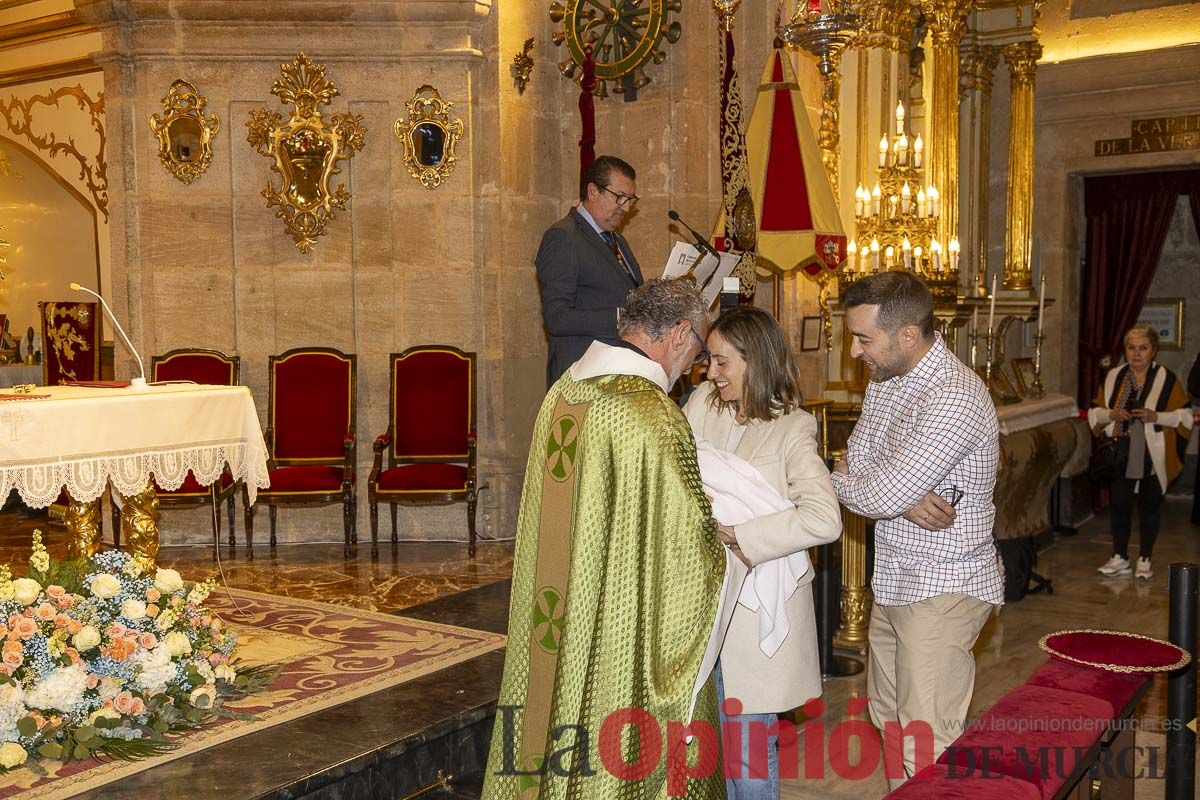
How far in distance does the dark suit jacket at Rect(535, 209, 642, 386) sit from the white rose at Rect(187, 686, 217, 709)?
212 centimetres

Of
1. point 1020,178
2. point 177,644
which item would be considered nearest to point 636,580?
point 177,644

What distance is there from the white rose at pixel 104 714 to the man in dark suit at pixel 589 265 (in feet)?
7.94

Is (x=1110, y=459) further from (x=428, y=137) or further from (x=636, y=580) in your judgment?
(x=636, y=580)

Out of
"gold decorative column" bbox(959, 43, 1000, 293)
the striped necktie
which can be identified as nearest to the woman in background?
"gold decorative column" bbox(959, 43, 1000, 293)

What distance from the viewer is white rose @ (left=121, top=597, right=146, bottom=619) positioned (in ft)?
11.7

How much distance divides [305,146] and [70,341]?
2941mm

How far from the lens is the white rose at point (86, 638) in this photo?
3.45m

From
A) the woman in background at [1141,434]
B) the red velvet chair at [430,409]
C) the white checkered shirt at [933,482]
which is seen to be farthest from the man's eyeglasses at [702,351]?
the woman in background at [1141,434]

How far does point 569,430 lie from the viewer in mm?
2785

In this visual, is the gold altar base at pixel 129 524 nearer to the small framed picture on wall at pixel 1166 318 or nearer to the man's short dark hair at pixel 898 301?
the man's short dark hair at pixel 898 301

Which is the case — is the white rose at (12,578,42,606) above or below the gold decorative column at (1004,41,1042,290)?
below

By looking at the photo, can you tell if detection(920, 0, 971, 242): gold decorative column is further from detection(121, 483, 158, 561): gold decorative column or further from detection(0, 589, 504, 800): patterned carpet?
detection(121, 483, 158, 561): gold decorative column

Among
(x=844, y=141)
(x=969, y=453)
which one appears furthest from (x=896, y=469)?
(x=844, y=141)

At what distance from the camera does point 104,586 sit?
359 cm
